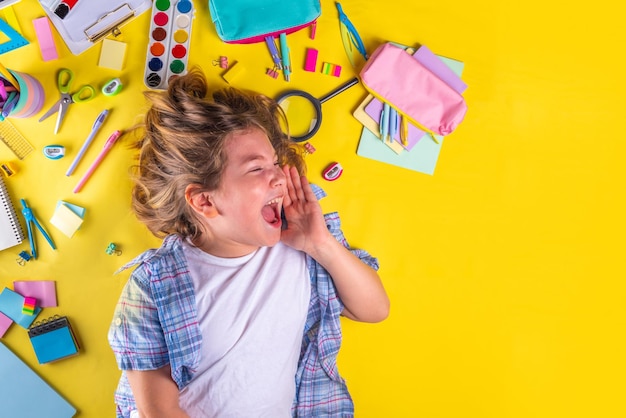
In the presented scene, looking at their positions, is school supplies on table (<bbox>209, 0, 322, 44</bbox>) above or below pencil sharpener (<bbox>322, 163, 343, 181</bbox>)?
above

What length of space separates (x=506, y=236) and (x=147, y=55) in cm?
102

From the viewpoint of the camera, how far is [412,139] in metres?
1.28

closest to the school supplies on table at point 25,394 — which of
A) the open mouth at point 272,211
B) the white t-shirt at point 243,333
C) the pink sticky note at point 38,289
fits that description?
the pink sticky note at point 38,289

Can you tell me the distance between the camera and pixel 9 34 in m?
1.21

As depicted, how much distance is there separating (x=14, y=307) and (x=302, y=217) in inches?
29.5

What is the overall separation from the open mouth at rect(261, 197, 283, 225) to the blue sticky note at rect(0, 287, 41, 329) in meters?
0.64

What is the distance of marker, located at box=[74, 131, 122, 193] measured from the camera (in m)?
1.23

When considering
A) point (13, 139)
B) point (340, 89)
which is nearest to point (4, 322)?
point (13, 139)

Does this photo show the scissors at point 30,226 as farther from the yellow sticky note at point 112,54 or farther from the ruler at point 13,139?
the yellow sticky note at point 112,54

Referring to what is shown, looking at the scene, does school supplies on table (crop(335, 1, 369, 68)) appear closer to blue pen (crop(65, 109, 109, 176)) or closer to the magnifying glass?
the magnifying glass

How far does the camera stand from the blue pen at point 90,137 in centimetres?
123

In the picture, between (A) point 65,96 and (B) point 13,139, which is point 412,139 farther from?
(B) point 13,139

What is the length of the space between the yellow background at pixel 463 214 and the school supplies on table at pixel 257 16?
58 mm

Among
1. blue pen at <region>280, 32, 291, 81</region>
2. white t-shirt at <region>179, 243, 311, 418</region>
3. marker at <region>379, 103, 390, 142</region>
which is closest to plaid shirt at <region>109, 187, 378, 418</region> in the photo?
white t-shirt at <region>179, 243, 311, 418</region>
